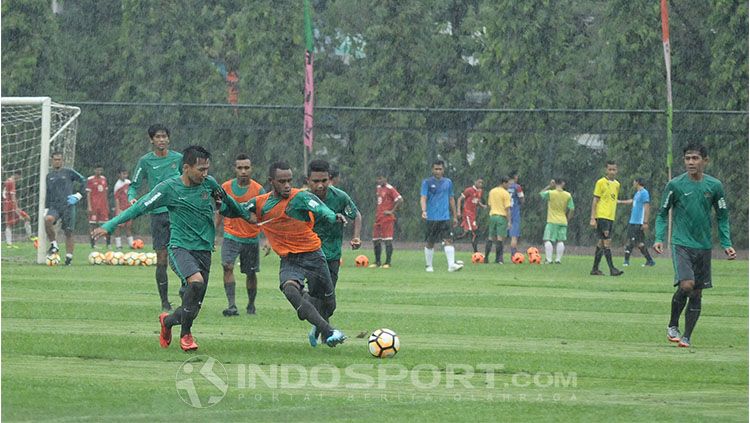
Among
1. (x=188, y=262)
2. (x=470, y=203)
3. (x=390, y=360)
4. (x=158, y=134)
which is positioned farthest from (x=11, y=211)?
(x=390, y=360)

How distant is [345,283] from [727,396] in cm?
1190

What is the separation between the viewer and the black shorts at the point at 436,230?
25656mm

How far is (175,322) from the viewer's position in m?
11.8

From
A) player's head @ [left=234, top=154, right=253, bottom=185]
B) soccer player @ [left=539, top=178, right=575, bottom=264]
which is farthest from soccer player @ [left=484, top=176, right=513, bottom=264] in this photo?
player's head @ [left=234, top=154, right=253, bottom=185]

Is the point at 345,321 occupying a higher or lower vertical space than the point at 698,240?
lower

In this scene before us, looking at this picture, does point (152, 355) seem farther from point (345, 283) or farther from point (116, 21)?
point (116, 21)

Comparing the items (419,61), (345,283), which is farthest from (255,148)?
(345,283)

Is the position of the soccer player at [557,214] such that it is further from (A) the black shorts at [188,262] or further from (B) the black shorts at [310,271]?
(A) the black shorts at [188,262]

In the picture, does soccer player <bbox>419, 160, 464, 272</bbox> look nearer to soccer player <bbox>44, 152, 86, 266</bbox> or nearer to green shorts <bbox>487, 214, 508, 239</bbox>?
green shorts <bbox>487, 214, 508, 239</bbox>

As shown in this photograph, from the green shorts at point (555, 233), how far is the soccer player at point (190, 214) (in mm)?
17360

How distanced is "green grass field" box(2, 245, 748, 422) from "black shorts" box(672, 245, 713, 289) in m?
0.64

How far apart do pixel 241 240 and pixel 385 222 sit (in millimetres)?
12372

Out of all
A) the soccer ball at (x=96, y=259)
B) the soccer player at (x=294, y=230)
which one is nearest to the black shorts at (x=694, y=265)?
the soccer player at (x=294, y=230)

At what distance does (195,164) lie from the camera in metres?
11.9
